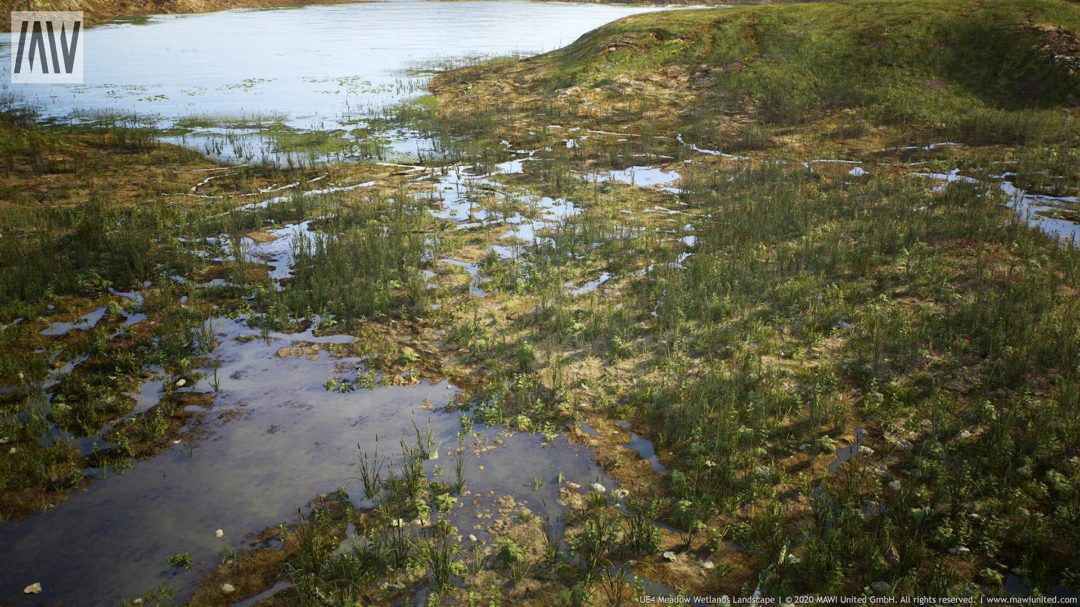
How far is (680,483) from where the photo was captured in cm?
943

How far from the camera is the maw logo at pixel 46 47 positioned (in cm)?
4188

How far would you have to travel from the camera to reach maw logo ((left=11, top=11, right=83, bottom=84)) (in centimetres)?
4188

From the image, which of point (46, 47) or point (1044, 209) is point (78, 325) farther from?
point (46, 47)

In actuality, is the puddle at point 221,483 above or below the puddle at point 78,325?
below

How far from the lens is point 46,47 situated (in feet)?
169

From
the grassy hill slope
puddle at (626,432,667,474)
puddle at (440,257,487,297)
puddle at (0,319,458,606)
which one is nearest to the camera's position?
puddle at (0,319,458,606)

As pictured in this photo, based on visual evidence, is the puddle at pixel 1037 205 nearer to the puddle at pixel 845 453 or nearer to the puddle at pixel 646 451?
the puddle at pixel 845 453

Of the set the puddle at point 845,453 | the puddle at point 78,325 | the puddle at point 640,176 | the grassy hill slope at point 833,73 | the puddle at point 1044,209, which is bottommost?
the puddle at point 845,453

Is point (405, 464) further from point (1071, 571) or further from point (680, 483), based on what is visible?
point (1071, 571)

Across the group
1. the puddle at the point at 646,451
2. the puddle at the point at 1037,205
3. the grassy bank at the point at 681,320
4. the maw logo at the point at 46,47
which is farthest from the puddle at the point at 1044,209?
the maw logo at the point at 46,47

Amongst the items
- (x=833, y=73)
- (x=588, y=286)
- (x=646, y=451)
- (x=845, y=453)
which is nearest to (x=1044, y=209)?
(x=588, y=286)

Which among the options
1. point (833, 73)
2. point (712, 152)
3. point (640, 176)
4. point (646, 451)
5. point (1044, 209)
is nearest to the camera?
point (646, 451)

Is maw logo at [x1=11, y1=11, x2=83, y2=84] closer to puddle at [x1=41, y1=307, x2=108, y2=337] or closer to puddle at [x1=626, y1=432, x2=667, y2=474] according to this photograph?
puddle at [x1=41, y1=307, x2=108, y2=337]

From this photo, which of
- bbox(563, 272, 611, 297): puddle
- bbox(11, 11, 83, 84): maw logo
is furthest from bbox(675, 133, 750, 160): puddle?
bbox(11, 11, 83, 84): maw logo
